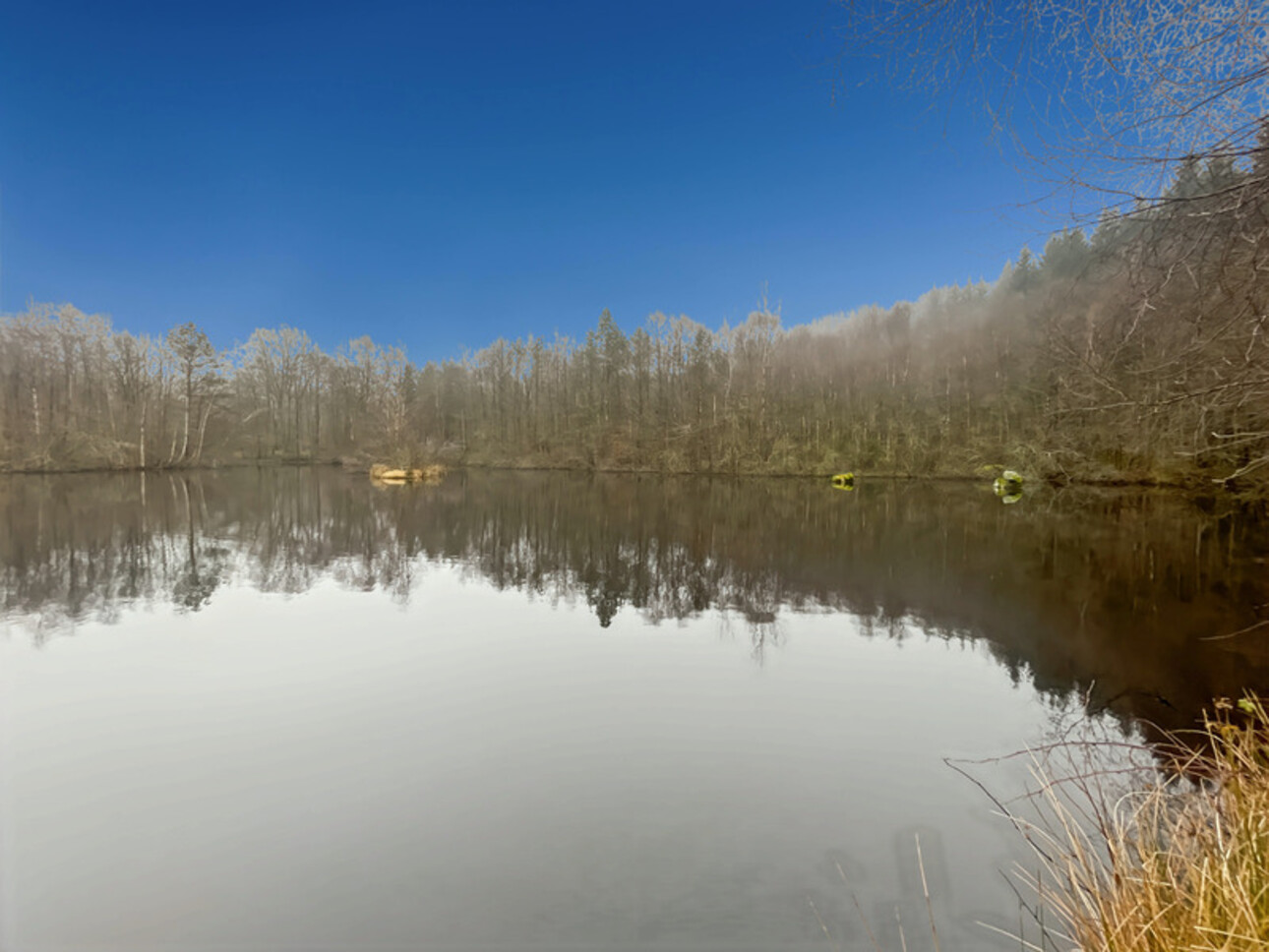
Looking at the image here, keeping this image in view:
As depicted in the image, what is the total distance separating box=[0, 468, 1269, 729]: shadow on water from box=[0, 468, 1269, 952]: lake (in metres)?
0.08

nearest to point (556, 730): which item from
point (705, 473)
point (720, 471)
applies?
point (705, 473)

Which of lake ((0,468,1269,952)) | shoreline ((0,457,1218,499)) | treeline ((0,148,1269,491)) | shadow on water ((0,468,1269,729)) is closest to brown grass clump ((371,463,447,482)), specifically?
treeline ((0,148,1269,491))

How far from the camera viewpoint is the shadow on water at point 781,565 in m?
5.96

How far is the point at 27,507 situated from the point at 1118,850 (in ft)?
73.1

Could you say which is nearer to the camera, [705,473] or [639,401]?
[705,473]

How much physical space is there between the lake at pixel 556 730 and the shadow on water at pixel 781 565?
82 millimetres

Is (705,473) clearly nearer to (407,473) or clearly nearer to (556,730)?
(407,473)

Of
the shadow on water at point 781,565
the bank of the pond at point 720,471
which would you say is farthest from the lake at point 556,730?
the bank of the pond at point 720,471

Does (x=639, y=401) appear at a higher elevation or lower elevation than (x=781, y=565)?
higher

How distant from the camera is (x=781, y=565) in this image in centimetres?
999

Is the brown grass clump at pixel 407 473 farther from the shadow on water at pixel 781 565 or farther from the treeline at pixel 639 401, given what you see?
the shadow on water at pixel 781 565

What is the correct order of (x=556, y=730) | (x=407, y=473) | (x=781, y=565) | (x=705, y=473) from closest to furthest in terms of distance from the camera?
1. (x=556, y=730)
2. (x=781, y=565)
3. (x=407, y=473)
4. (x=705, y=473)

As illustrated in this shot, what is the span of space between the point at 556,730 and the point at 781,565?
633cm

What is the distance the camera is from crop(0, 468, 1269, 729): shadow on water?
5957mm
